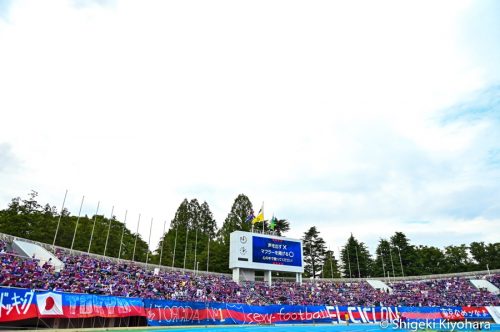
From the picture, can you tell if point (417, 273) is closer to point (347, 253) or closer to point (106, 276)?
Result: point (347, 253)

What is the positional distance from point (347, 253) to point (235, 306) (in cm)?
6642

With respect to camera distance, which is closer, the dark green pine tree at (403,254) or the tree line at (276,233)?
the tree line at (276,233)

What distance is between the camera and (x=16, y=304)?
18.8 meters

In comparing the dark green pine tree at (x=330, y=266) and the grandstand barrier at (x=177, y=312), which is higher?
the dark green pine tree at (x=330, y=266)

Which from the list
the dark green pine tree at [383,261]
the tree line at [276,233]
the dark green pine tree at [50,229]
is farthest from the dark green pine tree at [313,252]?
the dark green pine tree at [50,229]

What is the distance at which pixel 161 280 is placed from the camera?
4006 cm

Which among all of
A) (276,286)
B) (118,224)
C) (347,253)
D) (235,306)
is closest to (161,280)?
(235,306)

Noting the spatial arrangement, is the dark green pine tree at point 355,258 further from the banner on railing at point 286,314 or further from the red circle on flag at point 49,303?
the red circle on flag at point 49,303

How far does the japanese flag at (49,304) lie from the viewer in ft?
65.9

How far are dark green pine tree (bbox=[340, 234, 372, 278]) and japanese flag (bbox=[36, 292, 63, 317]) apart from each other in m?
80.1

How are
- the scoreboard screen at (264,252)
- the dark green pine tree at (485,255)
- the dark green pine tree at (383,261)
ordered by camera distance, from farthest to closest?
the dark green pine tree at (383,261), the dark green pine tree at (485,255), the scoreboard screen at (264,252)

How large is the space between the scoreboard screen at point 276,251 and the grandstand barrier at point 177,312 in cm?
1321

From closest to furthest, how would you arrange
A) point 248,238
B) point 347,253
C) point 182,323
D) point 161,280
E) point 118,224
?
1. point 182,323
2. point 161,280
3. point 248,238
4. point 118,224
5. point 347,253

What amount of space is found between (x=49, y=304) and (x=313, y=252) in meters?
78.5
